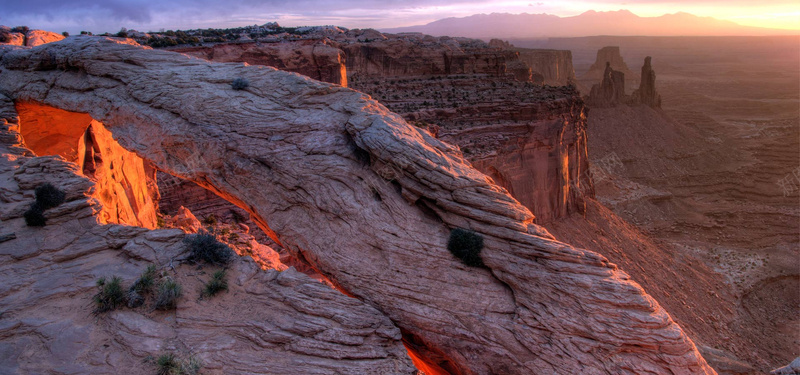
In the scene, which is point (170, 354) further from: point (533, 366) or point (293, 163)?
point (533, 366)

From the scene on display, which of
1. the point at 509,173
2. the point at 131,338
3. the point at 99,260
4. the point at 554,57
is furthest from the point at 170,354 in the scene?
the point at 554,57

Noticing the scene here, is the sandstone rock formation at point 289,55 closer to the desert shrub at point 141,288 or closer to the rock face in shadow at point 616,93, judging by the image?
the desert shrub at point 141,288

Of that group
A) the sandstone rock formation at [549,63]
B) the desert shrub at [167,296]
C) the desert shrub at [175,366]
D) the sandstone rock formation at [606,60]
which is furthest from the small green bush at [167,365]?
the sandstone rock formation at [606,60]

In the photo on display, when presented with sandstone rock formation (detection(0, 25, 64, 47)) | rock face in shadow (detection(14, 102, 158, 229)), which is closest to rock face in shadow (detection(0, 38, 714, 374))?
rock face in shadow (detection(14, 102, 158, 229))

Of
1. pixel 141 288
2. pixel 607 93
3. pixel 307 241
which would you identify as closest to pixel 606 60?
pixel 607 93

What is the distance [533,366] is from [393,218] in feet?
14.2

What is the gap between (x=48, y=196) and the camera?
37.3ft

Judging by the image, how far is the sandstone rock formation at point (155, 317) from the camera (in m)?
8.29

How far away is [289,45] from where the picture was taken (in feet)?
86.4

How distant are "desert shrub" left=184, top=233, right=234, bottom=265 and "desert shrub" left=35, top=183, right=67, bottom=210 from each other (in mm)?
3878

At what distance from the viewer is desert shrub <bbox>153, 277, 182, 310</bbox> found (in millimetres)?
9203

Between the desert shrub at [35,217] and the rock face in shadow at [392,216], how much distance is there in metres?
3.01

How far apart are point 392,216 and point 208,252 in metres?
4.44

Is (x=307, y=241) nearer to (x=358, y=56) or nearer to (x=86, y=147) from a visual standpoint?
(x=86, y=147)
